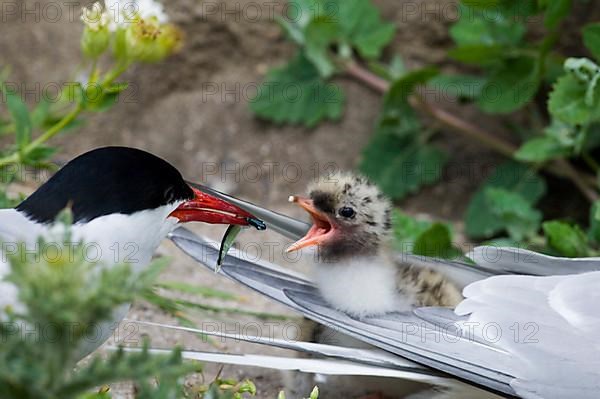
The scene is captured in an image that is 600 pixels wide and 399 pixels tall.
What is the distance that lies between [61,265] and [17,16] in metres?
3.10

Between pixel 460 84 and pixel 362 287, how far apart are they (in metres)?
1.67

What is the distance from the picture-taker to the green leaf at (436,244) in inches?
118

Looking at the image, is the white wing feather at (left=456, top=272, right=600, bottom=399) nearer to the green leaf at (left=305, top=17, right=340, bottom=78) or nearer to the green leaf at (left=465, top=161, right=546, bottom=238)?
the green leaf at (left=465, top=161, right=546, bottom=238)

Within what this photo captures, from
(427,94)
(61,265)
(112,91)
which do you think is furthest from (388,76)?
(61,265)

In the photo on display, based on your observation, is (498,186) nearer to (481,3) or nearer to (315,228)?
(481,3)

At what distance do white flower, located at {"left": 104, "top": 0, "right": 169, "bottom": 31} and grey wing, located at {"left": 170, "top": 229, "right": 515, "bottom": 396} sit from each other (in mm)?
580

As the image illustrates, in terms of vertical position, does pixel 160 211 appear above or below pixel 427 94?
below

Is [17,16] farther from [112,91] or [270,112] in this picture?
[112,91]

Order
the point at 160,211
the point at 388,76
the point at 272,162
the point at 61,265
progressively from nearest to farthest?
the point at 61,265 < the point at 160,211 < the point at 388,76 < the point at 272,162

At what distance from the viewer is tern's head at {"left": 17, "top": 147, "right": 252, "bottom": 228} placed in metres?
1.94

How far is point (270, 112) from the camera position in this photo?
4.11 meters

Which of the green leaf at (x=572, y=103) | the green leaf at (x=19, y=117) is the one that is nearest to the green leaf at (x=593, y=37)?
the green leaf at (x=572, y=103)

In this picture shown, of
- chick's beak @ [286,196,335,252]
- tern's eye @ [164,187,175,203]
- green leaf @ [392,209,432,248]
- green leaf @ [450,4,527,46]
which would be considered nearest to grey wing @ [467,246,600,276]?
chick's beak @ [286,196,335,252]

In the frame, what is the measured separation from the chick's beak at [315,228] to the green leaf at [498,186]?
4.18ft
